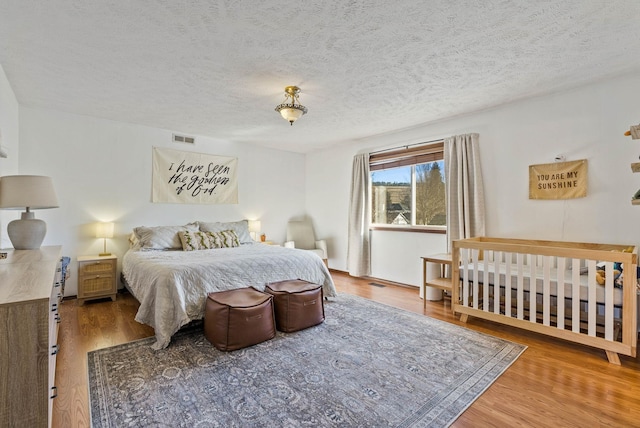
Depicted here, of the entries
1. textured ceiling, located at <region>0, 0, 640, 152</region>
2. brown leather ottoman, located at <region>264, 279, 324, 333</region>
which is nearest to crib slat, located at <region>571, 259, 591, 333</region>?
textured ceiling, located at <region>0, 0, 640, 152</region>

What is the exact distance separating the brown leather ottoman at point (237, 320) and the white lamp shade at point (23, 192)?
151 cm

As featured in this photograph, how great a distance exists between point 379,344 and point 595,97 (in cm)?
315

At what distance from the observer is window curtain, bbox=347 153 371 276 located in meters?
4.98

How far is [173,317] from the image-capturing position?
2529 millimetres

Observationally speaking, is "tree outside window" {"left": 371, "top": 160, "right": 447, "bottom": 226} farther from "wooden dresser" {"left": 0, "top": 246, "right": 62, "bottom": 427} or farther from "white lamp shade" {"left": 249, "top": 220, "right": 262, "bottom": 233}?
"wooden dresser" {"left": 0, "top": 246, "right": 62, "bottom": 427}

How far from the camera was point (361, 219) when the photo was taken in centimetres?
499

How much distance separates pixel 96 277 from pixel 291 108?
3.14 meters

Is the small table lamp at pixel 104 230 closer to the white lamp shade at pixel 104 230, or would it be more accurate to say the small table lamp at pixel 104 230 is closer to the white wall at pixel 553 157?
the white lamp shade at pixel 104 230

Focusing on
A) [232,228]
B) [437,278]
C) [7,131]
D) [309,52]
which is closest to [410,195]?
[437,278]

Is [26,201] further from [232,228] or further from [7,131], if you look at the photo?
[232,228]

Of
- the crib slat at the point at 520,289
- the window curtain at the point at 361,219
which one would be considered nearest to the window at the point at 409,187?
the window curtain at the point at 361,219

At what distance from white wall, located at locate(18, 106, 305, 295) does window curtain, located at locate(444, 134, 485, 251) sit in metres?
3.47

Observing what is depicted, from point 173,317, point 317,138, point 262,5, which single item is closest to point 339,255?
point 317,138

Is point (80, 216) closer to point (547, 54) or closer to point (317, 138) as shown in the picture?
point (317, 138)
